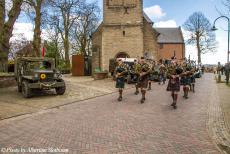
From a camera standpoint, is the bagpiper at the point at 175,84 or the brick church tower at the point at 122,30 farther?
the brick church tower at the point at 122,30

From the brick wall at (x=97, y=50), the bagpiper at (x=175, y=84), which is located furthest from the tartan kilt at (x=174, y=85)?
the brick wall at (x=97, y=50)

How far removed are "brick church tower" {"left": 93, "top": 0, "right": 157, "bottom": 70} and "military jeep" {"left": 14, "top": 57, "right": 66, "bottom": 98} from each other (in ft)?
61.8

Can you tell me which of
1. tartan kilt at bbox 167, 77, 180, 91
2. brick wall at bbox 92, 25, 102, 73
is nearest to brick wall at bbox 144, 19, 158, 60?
brick wall at bbox 92, 25, 102, 73

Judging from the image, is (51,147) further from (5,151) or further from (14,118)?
(14,118)

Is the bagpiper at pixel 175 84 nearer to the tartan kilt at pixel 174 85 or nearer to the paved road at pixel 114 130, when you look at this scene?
the tartan kilt at pixel 174 85

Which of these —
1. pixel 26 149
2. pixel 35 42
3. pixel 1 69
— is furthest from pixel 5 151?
pixel 35 42

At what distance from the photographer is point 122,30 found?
35062 millimetres

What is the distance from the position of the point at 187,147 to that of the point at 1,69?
1618 cm

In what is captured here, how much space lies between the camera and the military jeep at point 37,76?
15016 millimetres

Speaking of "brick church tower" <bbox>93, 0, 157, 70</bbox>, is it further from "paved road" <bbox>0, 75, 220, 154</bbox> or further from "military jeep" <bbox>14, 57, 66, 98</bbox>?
"paved road" <bbox>0, 75, 220, 154</bbox>

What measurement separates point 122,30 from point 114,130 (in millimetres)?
27604

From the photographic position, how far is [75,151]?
639 centimetres

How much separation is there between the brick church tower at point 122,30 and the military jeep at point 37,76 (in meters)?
18.8

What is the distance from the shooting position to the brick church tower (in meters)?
34.8
